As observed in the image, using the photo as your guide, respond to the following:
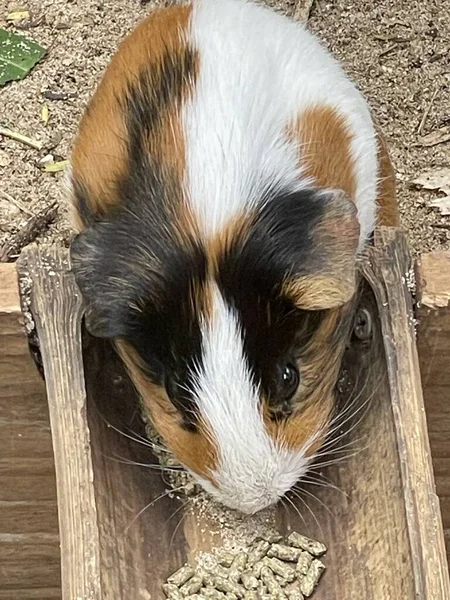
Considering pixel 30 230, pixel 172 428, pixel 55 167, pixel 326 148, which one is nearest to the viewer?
pixel 172 428

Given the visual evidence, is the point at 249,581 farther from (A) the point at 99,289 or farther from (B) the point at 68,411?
(A) the point at 99,289

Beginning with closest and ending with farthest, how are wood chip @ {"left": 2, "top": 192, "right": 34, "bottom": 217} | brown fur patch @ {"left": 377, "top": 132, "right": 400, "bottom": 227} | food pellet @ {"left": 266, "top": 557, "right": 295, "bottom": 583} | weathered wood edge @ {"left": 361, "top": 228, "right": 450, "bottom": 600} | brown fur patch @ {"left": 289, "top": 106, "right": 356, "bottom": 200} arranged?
weathered wood edge @ {"left": 361, "top": 228, "right": 450, "bottom": 600} < food pellet @ {"left": 266, "top": 557, "right": 295, "bottom": 583} < brown fur patch @ {"left": 289, "top": 106, "right": 356, "bottom": 200} < brown fur patch @ {"left": 377, "top": 132, "right": 400, "bottom": 227} < wood chip @ {"left": 2, "top": 192, "right": 34, "bottom": 217}

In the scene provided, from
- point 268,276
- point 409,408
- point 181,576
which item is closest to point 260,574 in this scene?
point 181,576

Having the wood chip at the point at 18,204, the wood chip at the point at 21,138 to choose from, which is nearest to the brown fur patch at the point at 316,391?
the wood chip at the point at 18,204

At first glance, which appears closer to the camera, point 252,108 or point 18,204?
point 252,108

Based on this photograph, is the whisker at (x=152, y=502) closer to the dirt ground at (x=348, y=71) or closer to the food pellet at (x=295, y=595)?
the food pellet at (x=295, y=595)

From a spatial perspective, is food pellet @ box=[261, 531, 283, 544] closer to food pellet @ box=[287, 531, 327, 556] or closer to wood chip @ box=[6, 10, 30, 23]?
food pellet @ box=[287, 531, 327, 556]

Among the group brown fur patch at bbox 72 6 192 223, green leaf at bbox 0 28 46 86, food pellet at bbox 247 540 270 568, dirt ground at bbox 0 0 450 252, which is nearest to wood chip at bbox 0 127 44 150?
dirt ground at bbox 0 0 450 252

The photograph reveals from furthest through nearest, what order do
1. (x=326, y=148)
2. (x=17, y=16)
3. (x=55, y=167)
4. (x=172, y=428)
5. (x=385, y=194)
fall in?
(x=17, y=16) → (x=55, y=167) → (x=385, y=194) → (x=326, y=148) → (x=172, y=428)
